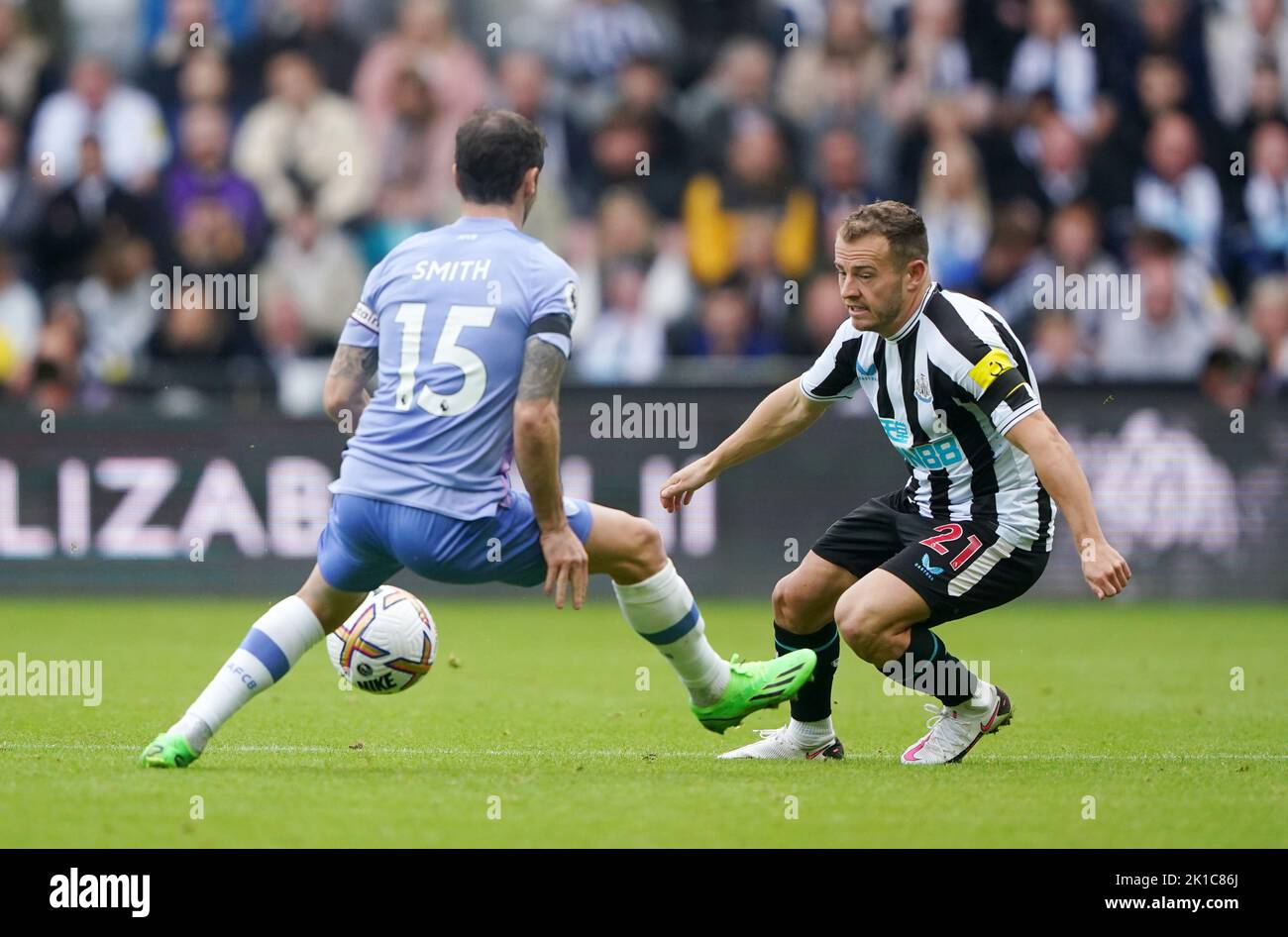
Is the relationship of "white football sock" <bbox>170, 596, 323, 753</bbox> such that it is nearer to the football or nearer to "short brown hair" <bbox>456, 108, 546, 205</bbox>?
the football

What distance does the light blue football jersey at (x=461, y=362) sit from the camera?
6086 millimetres

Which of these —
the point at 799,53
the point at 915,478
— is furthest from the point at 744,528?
the point at 915,478

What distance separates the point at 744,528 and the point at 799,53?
5270 mm

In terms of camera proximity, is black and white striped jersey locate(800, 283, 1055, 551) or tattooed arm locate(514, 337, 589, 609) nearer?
tattooed arm locate(514, 337, 589, 609)

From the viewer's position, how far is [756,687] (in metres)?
6.70

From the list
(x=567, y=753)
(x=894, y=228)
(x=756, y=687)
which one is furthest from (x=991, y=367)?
(x=567, y=753)

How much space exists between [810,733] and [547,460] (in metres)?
1.85

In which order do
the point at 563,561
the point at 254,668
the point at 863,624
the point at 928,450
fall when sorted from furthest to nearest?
the point at 928,450 < the point at 863,624 < the point at 254,668 < the point at 563,561

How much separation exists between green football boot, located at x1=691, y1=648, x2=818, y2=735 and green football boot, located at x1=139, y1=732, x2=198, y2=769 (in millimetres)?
1714

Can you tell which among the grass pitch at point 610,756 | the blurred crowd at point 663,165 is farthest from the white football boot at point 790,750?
the blurred crowd at point 663,165

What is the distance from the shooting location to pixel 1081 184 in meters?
16.0

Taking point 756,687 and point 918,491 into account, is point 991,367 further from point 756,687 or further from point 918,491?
point 756,687

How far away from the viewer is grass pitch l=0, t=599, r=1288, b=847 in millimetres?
5523

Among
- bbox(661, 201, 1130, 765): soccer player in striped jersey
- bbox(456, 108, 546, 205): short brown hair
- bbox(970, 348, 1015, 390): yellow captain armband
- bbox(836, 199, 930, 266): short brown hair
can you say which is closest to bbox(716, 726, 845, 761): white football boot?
bbox(661, 201, 1130, 765): soccer player in striped jersey
